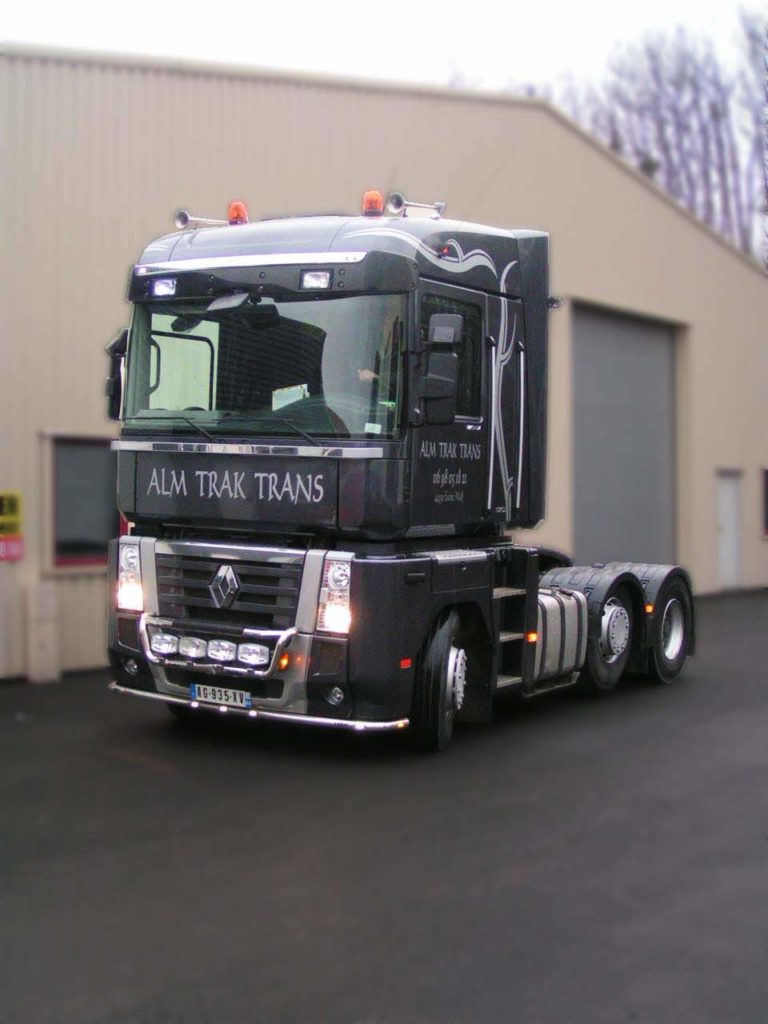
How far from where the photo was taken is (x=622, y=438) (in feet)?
64.8

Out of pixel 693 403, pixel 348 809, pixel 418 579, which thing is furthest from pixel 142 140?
pixel 693 403

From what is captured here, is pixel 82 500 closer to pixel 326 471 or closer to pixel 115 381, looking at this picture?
pixel 115 381

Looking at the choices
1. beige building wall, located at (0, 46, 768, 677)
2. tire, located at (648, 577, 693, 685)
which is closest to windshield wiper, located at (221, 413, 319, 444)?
beige building wall, located at (0, 46, 768, 677)

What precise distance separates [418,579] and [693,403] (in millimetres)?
14471

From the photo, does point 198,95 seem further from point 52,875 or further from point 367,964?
point 367,964

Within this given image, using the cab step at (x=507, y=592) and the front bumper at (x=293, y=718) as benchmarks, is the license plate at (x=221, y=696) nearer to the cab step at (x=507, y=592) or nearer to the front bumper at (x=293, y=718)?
the front bumper at (x=293, y=718)

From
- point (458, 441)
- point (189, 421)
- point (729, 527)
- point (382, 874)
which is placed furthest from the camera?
point (729, 527)

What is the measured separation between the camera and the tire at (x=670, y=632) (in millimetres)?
11359

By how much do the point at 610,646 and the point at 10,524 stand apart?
5.35 m

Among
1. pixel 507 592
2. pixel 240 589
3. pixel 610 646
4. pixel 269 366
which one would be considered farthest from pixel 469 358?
pixel 610 646

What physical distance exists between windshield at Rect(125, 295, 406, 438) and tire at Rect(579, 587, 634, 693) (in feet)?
12.2

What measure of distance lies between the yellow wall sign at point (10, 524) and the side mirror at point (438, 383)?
16.0ft

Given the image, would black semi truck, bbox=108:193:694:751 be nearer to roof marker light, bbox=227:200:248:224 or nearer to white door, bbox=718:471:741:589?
roof marker light, bbox=227:200:248:224

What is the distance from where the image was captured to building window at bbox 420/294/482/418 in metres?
8.38
